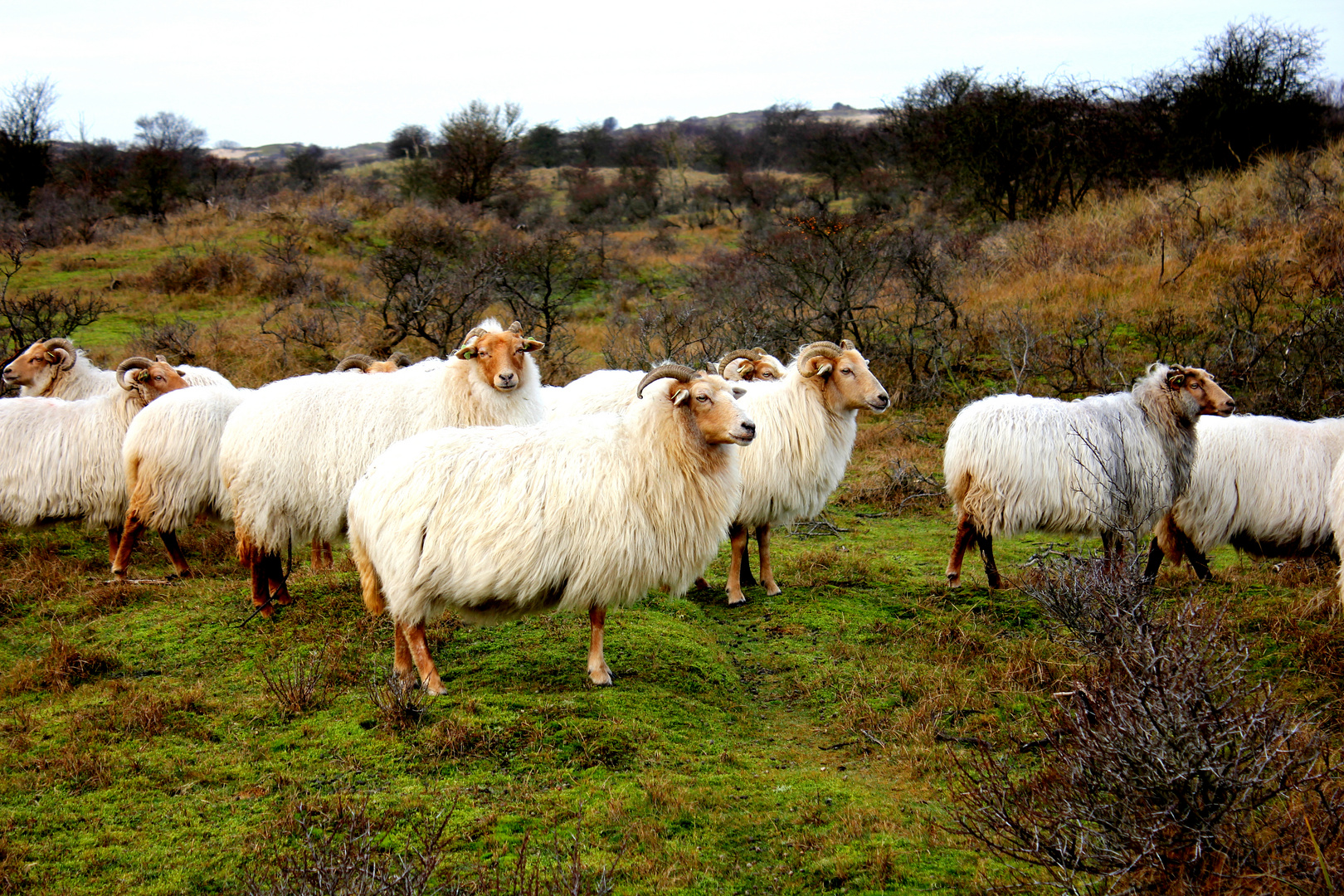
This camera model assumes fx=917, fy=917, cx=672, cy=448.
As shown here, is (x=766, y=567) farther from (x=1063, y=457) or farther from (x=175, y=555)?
(x=175, y=555)

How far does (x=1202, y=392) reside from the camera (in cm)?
831

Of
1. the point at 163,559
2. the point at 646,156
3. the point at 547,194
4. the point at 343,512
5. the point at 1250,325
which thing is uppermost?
the point at 646,156

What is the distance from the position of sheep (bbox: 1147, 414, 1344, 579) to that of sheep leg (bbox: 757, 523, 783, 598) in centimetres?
330

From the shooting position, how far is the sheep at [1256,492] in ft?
26.8

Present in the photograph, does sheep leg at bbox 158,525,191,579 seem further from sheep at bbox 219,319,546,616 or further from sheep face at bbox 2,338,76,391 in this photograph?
sheep face at bbox 2,338,76,391

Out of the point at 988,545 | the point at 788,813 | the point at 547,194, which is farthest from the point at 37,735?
the point at 547,194

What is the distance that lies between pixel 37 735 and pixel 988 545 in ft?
23.7

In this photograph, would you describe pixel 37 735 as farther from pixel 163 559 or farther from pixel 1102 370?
pixel 1102 370

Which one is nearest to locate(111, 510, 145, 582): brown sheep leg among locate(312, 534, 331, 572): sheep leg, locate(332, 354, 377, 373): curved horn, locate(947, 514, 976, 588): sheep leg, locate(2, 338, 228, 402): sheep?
locate(312, 534, 331, 572): sheep leg

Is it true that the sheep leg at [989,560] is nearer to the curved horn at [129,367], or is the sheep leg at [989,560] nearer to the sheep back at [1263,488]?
the sheep back at [1263,488]

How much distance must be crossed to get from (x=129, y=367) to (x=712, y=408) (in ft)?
21.7

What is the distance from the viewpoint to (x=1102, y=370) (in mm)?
14266

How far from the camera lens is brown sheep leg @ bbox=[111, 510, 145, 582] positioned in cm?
837

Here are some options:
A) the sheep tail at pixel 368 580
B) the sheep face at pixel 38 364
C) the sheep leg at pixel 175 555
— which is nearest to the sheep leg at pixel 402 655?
the sheep tail at pixel 368 580
